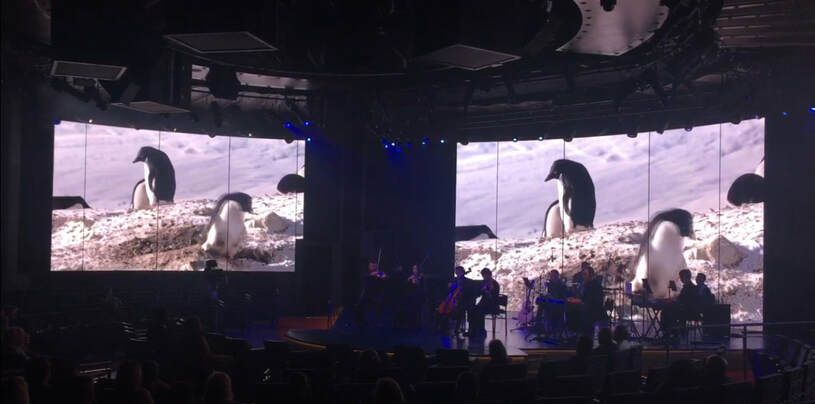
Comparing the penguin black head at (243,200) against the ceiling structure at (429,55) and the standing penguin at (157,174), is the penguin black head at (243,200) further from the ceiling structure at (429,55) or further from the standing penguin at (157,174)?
the ceiling structure at (429,55)

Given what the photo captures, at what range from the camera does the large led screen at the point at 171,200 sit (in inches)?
653

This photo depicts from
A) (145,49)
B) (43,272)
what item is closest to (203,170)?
(43,272)

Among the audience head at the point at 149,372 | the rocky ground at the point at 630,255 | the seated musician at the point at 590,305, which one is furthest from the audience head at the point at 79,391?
the rocky ground at the point at 630,255

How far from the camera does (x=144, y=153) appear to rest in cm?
1780

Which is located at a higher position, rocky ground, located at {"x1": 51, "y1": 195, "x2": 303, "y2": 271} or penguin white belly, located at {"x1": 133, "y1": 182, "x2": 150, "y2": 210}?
penguin white belly, located at {"x1": 133, "y1": 182, "x2": 150, "y2": 210}

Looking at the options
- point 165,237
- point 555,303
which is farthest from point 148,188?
point 555,303

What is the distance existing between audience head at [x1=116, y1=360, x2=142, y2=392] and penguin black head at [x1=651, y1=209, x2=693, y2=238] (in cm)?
1387

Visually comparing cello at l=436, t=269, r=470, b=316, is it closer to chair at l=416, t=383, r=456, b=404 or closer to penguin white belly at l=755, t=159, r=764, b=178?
penguin white belly at l=755, t=159, r=764, b=178

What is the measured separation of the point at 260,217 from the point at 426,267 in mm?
4664

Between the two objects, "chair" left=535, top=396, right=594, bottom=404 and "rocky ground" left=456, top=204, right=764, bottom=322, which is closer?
"chair" left=535, top=396, right=594, bottom=404

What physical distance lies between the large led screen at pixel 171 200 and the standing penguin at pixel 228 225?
26 millimetres

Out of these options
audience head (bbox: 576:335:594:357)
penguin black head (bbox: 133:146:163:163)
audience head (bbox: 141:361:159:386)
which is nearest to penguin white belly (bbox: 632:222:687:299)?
audience head (bbox: 576:335:594:357)

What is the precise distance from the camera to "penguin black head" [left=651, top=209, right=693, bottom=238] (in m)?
16.6

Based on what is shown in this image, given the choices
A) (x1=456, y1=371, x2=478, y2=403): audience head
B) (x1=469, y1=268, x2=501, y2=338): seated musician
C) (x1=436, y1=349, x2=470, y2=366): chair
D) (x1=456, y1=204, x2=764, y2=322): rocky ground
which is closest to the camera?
(x1=456, y1=371, x2=478, y2=403): audience head
